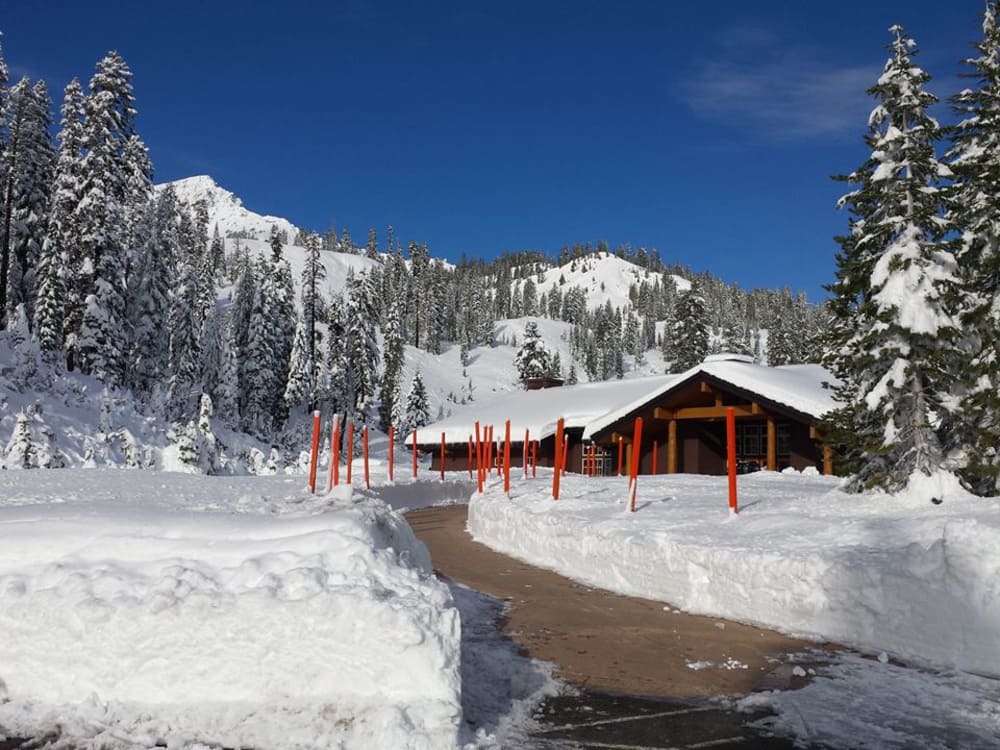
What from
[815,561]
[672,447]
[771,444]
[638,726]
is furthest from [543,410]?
[638,726]

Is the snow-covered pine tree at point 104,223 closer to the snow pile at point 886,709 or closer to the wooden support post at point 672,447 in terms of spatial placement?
the wooden support post at point 672,447

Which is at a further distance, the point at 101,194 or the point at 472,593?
the point at 101,194

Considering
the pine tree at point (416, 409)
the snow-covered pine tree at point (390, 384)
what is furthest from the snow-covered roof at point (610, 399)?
the snow-covered pine tree at point (390, 384)

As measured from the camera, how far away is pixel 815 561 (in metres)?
7.82

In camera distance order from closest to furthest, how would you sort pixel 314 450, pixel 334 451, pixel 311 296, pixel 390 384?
pixel 334 451 < pixel 314 450 < pixel 311 296 < pixel 390 384

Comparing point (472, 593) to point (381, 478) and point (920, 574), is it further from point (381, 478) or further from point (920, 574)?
point (381, 478)

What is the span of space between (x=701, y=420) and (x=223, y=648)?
26.6 meters

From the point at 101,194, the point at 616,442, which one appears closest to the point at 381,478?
the point at 616,442

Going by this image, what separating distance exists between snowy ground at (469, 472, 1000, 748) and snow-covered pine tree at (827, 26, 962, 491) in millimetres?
1310

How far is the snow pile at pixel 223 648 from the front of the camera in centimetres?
454

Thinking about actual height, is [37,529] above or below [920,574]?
above

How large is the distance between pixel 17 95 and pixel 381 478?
30.0 meters

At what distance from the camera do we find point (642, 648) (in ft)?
23.2

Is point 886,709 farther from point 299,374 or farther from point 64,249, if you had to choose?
point 299,374
